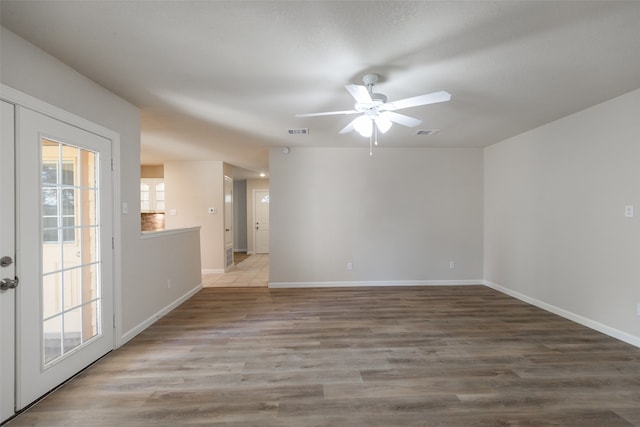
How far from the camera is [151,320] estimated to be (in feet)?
11.0

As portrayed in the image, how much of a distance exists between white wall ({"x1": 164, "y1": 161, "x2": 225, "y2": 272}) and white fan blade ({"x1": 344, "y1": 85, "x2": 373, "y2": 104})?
466cm

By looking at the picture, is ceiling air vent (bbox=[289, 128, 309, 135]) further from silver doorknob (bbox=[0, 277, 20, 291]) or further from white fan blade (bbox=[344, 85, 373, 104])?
silver doorknob (bbox=[0, 277, 20, 291])

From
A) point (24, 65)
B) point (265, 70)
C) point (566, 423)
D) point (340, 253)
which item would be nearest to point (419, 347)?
point (566, 423)

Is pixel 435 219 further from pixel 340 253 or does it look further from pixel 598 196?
pixel 598 196

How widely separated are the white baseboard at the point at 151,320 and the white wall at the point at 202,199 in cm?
180

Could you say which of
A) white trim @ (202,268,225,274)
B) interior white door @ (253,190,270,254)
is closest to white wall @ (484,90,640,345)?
white trim @ (202,268,225,274)

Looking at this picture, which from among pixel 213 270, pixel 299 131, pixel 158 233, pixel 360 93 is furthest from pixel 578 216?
pixel 213 270

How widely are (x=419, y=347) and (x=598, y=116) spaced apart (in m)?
3.16

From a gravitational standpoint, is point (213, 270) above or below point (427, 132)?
below

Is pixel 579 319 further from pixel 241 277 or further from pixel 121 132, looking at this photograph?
pixel 121 132

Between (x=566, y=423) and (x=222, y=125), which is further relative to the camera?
(x=222, y=125)

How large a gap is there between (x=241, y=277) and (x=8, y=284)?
415 cm

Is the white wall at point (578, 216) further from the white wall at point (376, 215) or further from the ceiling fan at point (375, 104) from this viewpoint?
the ceiling fan at point (375, 104)

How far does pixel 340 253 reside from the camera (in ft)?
16.6
